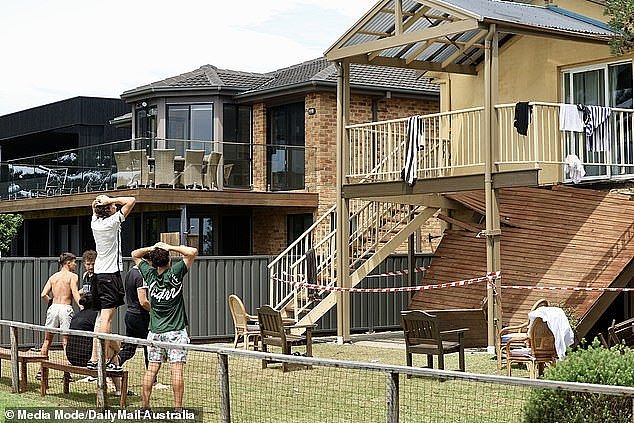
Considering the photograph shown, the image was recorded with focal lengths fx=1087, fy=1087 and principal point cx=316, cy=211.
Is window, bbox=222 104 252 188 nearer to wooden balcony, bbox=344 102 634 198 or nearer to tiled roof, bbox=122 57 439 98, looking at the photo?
tiled roof, bbox=122 57 439 98

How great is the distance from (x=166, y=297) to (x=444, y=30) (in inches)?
340

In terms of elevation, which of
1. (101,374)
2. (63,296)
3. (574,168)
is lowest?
(101,374)

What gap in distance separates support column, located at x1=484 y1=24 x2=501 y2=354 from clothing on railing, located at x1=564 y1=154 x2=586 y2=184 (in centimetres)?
117

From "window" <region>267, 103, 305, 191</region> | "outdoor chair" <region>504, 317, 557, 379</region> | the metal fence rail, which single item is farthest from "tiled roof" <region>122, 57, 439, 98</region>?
"outdoor chair" <region>504, 317, 557, 379</region>

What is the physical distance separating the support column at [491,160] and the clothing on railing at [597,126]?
4.82ft

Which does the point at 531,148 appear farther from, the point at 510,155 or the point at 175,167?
the point at 175,167

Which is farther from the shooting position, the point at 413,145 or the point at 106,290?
the point at 413,145

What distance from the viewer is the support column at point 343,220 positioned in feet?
63.7

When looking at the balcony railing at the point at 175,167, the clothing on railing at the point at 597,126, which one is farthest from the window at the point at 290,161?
the clothing on railing at the point at 597,126

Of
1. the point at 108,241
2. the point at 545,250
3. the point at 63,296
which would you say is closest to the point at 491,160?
the point at 545,250

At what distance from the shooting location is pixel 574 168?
672 inches

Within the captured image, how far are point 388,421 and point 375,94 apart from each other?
1983 cm

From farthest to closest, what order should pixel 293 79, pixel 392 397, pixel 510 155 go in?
pixel 293 79, pixel 510 155, pixel 392 397

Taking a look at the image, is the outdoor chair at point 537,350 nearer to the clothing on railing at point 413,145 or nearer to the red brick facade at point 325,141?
the clothing on railing at point 413,145
